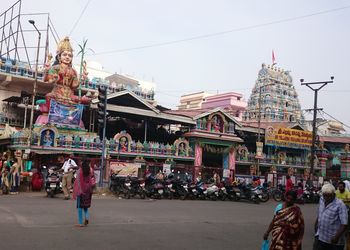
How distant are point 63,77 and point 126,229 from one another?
56.0 feet

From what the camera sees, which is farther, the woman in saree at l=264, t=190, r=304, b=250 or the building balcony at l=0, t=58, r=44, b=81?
the building balcony at l=0, t=58, r=44, b=81

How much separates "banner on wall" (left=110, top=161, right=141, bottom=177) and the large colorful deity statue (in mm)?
5791

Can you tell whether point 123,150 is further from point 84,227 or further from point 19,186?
point 84,227

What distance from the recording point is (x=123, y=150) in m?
25.5

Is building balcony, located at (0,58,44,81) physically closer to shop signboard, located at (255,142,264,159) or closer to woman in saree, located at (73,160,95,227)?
shop signboard, located at (255,142,264,159)

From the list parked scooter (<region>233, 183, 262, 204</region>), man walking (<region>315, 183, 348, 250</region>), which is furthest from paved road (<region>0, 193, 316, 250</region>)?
parked scooter (<region>233, 183, 262, 204</region>)

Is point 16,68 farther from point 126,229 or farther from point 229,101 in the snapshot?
point 229,101

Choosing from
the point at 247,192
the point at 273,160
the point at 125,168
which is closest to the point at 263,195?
the point at 247,192

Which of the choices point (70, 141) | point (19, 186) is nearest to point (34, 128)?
point (70, 141)

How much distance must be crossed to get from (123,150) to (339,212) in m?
20.7

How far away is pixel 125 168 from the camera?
21.1 m

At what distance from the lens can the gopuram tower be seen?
180ft

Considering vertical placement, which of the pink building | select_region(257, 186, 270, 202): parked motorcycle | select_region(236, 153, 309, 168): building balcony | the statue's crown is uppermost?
the pink building

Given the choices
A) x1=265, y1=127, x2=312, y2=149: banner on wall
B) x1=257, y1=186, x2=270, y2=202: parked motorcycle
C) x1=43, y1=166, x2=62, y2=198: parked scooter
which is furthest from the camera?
x1=265, y1=127, x2=312, y2=149: banner on wall
